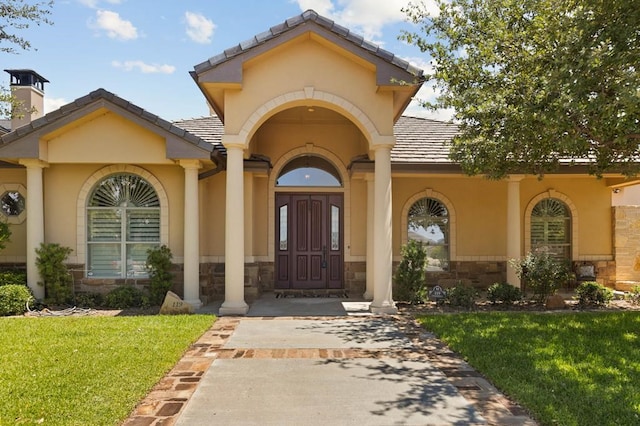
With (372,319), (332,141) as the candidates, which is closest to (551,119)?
(372,319)

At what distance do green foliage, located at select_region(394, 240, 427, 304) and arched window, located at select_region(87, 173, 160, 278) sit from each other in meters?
5.63

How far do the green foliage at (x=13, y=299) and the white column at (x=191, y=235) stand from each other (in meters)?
3.19

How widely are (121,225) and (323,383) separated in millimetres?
7290

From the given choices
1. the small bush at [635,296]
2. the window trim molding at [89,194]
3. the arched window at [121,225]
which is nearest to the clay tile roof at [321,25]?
the window trim molding at [89,194]

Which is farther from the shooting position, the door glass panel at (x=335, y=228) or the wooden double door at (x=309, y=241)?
the door glass panel at (x=335, y=228)

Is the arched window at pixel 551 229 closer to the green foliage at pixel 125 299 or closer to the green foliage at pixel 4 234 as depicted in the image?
the green foliage at pixel 125 299

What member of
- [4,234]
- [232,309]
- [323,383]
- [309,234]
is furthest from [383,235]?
[4,234]

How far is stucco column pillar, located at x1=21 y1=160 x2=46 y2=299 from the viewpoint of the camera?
388 inches

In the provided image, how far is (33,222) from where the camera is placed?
988 cm

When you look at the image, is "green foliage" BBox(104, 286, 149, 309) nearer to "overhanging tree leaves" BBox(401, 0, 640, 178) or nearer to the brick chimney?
the brick chimney

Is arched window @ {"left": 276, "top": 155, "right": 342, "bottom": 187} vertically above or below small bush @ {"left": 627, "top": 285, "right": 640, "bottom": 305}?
above

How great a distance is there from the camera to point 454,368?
5.80 metres

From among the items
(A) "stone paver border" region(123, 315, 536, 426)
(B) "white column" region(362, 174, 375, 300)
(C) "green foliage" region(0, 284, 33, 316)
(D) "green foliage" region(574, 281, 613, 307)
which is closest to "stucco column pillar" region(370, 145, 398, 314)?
(A) "stone paver border" region(123, 315, 536, 426)

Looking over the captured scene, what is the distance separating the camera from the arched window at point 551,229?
12.6m
